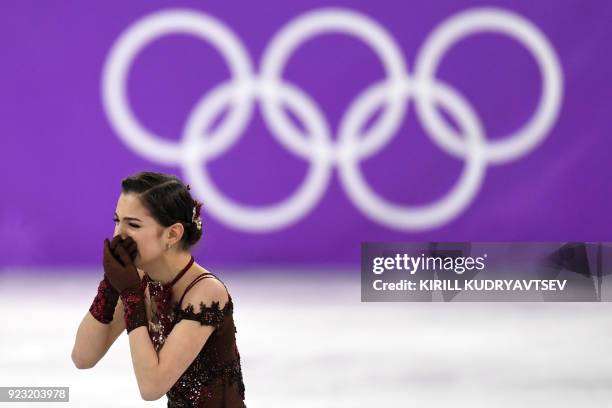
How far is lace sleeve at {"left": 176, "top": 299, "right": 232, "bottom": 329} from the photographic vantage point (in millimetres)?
2744

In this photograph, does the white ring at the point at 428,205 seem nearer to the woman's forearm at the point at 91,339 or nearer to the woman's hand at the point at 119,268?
the woman's forearm at the point at 91,339

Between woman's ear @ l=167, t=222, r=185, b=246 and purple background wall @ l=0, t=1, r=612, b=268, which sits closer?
woman's ear @ l=167, t=222, r=185, b=246

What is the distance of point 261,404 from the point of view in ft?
17.0

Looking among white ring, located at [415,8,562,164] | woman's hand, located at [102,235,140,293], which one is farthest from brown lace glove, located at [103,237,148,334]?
white ring, located at [415,8,562,164]

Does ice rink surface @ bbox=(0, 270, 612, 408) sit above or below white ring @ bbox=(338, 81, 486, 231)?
below

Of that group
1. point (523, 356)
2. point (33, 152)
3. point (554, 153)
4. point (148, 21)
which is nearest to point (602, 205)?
point (554, 153)

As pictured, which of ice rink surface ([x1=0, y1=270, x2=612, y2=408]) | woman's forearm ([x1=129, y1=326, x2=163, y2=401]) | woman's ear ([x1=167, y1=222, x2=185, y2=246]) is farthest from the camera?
ice rink surface ([x1=0, y1=270, x2=612, y2=408])

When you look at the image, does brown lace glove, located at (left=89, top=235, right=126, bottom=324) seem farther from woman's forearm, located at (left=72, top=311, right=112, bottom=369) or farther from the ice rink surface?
the ice rink surface

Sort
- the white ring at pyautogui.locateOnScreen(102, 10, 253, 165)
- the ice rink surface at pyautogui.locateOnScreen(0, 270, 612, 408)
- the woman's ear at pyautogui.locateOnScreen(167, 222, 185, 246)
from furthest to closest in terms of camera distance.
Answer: the white ring at pyautogui.locateOnScreen(102, 10, 253, 165) < the ice rink surface at pyautogui.locateOnScreen(0, 270, 612, 408) < the woman's ear at pyautogui.locateOnScreen(167, 222, 185, 246)

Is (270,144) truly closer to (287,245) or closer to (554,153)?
(287,245)

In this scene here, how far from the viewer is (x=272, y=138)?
18.1ft

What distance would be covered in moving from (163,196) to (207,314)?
40cm

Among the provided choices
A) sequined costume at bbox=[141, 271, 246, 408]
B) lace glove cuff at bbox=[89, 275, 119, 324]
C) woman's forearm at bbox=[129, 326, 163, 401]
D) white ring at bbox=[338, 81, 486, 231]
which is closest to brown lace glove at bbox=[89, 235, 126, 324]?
lace glove cuff at bbox=[89, 275, 119, 324]

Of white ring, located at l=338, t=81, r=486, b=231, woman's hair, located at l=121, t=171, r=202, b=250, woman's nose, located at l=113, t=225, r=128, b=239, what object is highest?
white ring, located at l=338, t=81, r=486, b=231
